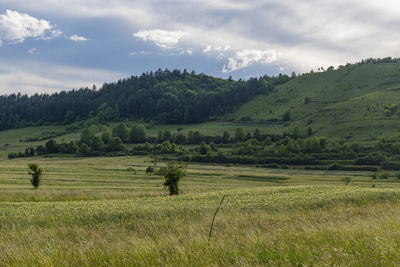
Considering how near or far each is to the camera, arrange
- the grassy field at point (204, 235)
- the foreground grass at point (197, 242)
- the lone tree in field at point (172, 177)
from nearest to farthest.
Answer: the foreground grass at point (197, 242) < the grassy field at point (204, 235) < the lone tree in field at point (172, 177)

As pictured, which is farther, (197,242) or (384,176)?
(384,176)

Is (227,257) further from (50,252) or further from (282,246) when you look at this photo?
(50,252)

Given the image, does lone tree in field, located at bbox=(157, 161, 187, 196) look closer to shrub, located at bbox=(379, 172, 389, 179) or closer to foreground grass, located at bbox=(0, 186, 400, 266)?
foreground grass, located at bbox=(0, 186, 400, 266)

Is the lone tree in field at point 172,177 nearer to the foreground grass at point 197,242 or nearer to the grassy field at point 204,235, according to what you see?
the grassy field at point 204,235

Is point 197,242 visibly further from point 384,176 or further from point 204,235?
point 384,176

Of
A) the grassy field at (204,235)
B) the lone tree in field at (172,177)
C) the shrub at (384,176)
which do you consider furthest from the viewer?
the shrub at (384,176)

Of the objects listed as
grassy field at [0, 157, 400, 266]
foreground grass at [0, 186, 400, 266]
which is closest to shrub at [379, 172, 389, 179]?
grassy field at [0, 157, 400, 266]

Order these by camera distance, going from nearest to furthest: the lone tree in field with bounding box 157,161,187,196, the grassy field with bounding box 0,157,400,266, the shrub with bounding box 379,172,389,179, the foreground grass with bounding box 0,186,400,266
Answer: the foreground grass with bounding box 0,186,400,266, the grassy field with bounding box 0,157,400,266, the lone tree in field with bounding box 157,161,187,196, the shrub with bounding box 379,172,389,179

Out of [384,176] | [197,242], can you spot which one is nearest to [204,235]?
[197,242]

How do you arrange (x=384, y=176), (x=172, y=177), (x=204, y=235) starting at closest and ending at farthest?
1. (x=204, y=235)
2. (x=172, y=177)
3. (x=384, y=176)

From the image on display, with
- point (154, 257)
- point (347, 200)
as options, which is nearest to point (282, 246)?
point (154, 257)

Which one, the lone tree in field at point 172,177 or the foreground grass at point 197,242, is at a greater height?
the foreground grass at point 197,242

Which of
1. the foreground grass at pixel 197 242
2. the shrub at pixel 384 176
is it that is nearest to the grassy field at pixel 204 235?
the foreground grass at pixel 197 242

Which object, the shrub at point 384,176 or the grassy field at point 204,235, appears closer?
the grassy field at point 204,235
